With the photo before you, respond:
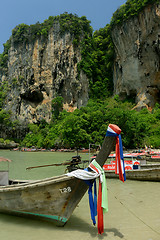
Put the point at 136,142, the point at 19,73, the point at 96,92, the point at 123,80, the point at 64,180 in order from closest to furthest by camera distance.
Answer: the point at 64,180 → the point at 136,142 → the point at 123,80 → the point at 96,92 → the point at 19,73

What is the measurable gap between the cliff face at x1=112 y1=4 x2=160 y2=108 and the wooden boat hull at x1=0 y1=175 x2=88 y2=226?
2982cm

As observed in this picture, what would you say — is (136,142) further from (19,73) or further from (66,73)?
(19,73)

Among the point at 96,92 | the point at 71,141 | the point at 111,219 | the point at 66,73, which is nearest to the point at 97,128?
the point at 71,141

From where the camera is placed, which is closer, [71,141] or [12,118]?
[71,141]

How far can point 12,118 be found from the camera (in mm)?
44594

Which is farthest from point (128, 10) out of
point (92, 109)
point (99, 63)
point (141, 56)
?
point (92, 109)

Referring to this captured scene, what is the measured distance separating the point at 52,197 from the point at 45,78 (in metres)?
42.1

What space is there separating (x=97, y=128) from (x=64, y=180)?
80.8ft

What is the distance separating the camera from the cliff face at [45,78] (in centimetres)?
4094

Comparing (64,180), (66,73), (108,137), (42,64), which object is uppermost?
(42,64)

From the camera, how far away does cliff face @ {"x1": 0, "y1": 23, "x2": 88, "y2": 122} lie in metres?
40.9

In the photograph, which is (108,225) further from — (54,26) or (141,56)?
(54,26)

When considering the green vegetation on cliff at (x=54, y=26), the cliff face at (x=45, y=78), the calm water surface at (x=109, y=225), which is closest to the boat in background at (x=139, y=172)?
the calm water surface at (x=109, y=225)

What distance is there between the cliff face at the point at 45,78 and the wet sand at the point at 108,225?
3459 centimetres
